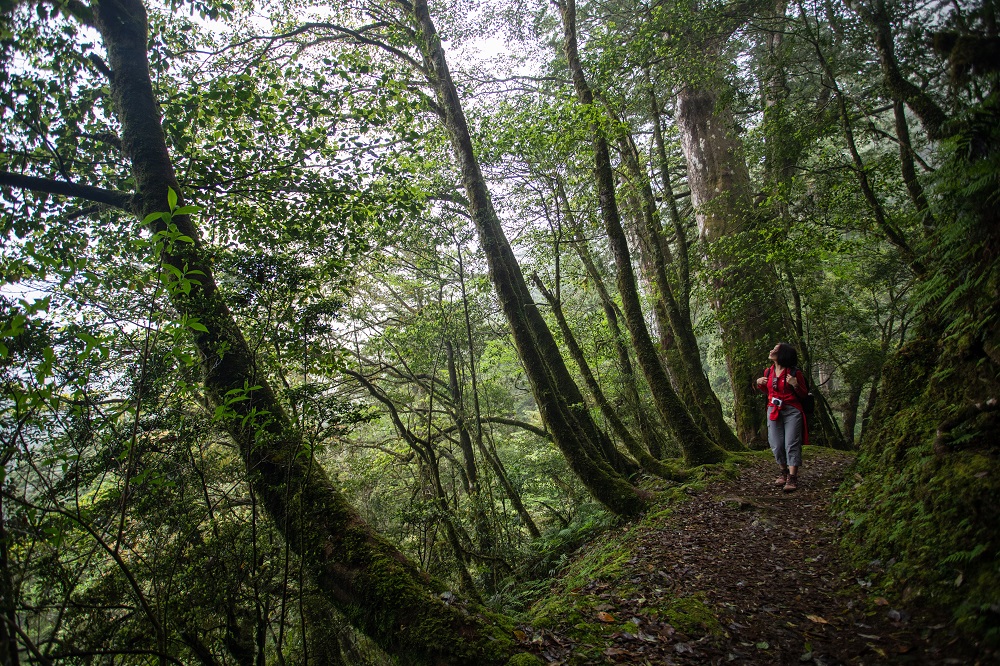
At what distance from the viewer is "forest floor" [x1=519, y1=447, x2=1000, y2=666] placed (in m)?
2.85

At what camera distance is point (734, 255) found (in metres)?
9.03

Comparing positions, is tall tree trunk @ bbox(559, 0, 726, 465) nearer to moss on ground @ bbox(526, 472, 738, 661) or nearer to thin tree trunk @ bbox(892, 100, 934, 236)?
moss on ground @ bbox(526, 472, 738, 661)

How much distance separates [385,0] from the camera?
10.2 m

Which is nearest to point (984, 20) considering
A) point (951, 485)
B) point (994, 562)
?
point (951, 485)

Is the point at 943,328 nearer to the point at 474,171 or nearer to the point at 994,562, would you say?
the point at 994,562

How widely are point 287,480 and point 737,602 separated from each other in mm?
3840

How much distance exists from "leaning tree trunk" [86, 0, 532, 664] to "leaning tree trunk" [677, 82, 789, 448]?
7.43 meters

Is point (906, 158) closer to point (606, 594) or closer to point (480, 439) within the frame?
point (606, 594)

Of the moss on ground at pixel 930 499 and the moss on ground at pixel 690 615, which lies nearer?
the moss on ground at pixel 930 499

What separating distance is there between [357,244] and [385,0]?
7640mm

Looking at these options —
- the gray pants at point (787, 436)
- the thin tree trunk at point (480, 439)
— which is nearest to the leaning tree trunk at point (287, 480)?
the thin tree trunk at point (480, 439)

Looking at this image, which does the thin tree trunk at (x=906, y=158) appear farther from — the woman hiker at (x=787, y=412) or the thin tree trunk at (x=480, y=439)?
the thin tree trunk at (x=480, y=439)

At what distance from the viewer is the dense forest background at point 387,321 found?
2.96 metres

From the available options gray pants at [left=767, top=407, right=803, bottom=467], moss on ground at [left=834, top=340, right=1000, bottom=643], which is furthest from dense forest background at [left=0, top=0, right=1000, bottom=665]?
gray pants at [left=767, top=407, right=803, bottom=467]
